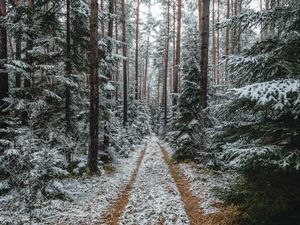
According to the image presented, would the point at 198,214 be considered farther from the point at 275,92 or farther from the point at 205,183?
the point at 275,92

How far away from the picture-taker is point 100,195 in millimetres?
8633

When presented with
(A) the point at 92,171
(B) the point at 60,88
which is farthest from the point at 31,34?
(A) the point at 92,171

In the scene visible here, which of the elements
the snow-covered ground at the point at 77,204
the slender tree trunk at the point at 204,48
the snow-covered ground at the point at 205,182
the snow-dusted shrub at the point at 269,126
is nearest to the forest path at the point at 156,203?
the snow-covered ground at the point at 205,182

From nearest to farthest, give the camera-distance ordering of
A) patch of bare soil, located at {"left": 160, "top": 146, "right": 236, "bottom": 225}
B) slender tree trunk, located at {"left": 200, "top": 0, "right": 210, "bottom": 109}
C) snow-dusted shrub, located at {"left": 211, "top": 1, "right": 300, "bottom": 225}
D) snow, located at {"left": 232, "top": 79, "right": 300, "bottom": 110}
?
snow, located at {"left": 232, "top": 79, "right": 300, "bottom": 110} → snow-dusted shrub, located at {"left": 211, "top": 1, "right": 300, "bottom": 225} → patch of bare soil, located at {"left": 160, "top": 146, "right": 236, "bottom": 225} → slender tree trunk, located at {"left": 200, "top": 0, "right": 210, "bottom": 109}

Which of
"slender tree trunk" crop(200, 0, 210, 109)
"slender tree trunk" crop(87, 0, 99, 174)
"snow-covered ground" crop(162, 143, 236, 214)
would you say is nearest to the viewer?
"snow-covered ground" crop(162, 143, 236, 214)

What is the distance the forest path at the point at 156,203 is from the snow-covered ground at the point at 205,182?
194 millimetres

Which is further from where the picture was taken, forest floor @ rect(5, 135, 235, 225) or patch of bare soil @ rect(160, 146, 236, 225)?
forest floor @ rect(5, 135, 235, 225)

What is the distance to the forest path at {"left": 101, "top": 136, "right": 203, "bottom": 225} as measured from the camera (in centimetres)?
662

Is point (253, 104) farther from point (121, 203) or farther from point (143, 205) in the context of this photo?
point (121, 203)

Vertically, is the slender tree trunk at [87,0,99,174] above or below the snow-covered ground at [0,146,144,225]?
above

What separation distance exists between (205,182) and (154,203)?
2.51 meters

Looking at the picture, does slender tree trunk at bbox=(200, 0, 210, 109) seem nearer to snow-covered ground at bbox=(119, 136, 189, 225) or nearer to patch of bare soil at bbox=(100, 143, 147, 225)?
snow-covered ground at bbox=(119, 136, 189, 225)

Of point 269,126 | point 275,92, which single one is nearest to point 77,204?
point 269,126

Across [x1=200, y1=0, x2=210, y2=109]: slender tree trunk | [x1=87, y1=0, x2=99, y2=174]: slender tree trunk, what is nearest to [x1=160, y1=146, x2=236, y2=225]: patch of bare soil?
[x1=87, y1=0, x2=99, y2=174]: slender tree trunk
